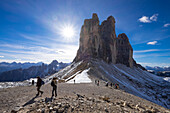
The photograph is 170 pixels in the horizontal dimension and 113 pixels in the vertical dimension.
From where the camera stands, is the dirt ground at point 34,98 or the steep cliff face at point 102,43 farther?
the steep cliff face at point 102,43

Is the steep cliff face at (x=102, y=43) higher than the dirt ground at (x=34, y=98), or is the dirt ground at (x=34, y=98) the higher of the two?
the steep cliff face at (x=102, y=43)

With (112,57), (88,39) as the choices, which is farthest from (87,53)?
(112,57)

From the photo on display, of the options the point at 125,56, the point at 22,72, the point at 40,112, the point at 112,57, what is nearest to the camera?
the point at 40,112

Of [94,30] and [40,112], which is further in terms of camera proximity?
[94,30]

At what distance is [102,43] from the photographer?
81125 mm

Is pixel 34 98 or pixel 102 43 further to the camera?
pixel 102 43

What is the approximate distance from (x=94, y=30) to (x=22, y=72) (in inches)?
8248

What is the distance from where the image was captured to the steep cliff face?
226 feet

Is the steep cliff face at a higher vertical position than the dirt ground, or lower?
higher

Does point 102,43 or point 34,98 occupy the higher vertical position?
point 102,43

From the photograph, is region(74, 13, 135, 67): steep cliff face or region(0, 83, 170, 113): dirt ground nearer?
region(0, 83, 170, 113): dirt ground

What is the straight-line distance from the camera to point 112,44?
89250 mm

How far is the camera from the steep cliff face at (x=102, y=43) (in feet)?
226

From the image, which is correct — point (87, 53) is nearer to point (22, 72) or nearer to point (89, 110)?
point (89, 110)
